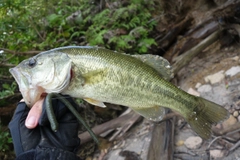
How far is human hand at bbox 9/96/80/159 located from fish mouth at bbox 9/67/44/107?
0.73ft

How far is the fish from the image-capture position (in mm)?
1929

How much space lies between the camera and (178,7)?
6.41 metres

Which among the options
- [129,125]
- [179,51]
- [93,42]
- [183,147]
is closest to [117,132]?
[129,125]

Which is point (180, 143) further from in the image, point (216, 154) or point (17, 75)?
point (17, 75)

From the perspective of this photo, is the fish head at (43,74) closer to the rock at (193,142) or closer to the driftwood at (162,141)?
the driftwood at (162,141)

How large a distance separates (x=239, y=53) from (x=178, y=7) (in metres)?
2.23

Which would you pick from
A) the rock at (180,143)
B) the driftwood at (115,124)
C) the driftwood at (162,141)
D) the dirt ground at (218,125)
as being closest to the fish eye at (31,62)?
the driftwood at (162,141)

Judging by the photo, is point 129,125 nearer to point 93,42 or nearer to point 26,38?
point 93,42

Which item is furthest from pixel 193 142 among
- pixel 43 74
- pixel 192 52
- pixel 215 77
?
pixel 43 74

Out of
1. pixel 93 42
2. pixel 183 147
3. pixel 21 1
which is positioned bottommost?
pixel 183 147

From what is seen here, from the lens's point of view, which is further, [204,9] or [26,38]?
[204,9]

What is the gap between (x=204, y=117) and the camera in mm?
2412

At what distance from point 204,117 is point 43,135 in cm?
161

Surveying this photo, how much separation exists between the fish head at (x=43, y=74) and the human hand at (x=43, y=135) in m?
0.28
